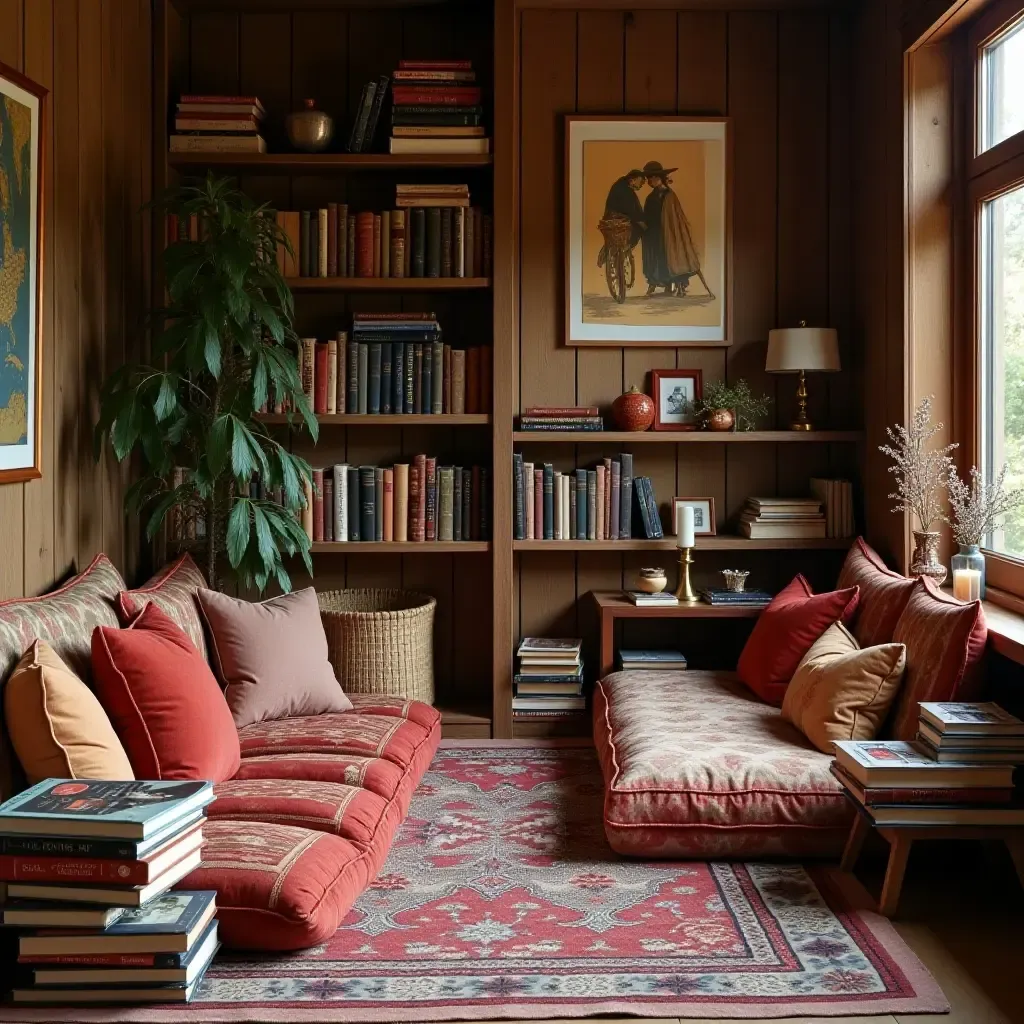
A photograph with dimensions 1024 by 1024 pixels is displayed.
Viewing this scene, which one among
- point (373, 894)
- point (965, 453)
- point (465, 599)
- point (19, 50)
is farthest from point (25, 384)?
point (965, 453)

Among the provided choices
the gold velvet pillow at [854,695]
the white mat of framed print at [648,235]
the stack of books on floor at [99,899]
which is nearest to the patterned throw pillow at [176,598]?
the stack of books on floor at [99,899]

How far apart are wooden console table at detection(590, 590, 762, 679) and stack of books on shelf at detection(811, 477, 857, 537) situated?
1.50 ft

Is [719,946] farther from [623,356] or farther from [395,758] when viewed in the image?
[623,356]

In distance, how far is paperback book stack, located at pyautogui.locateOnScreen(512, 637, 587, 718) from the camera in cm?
434

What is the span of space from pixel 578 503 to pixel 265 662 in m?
1.40

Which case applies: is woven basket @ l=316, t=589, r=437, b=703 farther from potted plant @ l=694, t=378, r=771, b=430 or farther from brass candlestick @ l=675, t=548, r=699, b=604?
potted plant @ l=694, t=378, r=771, b=430

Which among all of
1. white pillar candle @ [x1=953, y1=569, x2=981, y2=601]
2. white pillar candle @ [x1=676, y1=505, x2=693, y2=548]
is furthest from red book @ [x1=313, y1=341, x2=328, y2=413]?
white pillar candle @ [x1=953, y1=569, x2=981, y2=601]

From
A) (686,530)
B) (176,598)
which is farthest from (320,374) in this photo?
(686,530)

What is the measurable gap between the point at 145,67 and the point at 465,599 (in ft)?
7.58

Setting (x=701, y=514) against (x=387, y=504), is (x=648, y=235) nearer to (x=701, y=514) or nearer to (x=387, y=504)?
(x=701, y=514)

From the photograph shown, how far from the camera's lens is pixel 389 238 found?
14.2 ft

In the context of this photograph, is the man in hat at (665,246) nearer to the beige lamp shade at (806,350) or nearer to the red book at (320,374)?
the beige lamp shade at (806,350)

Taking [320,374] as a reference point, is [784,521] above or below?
below

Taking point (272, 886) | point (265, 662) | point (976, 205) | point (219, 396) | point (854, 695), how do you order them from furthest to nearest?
point (219, 396) < point (976, 205) < point (265, 662) < point (854, 695) < point (272, 886)
